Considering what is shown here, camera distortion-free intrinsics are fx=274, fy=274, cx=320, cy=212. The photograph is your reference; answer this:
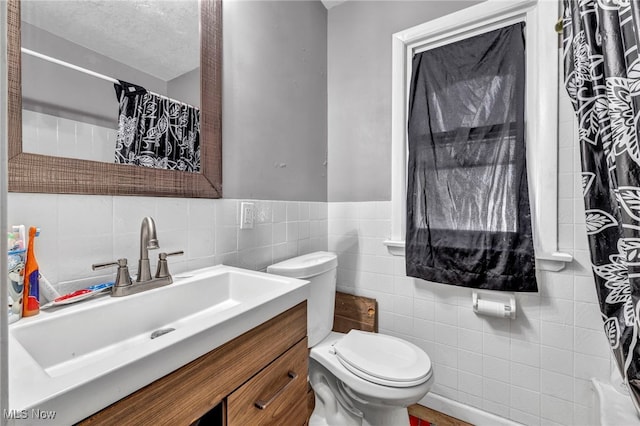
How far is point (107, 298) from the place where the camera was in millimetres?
751

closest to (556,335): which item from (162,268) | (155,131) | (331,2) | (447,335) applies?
(447,335)

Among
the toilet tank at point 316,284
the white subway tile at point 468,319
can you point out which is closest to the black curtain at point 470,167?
the white subway tile at point 468,319

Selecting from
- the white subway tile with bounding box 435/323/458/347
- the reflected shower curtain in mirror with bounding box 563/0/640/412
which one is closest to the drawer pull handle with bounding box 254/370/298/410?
the reflected shower curtain in mirror with bounding box 563/0/640/412

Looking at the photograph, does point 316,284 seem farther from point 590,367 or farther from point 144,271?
point 590,367

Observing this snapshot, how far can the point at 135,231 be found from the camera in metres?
0.90

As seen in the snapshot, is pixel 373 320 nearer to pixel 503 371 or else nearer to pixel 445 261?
pixel 445 261

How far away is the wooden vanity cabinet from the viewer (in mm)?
466

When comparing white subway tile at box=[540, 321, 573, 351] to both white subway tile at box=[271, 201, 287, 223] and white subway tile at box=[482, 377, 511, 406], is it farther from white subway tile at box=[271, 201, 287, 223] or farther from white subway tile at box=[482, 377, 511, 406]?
white subway tile at box=[271, 201, 287, 223]

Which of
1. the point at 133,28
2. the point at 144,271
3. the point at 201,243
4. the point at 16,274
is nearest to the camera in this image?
the point at 16,274

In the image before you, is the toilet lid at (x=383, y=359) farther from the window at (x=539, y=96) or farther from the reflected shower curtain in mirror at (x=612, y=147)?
Result: the window at (x=539, y=96)

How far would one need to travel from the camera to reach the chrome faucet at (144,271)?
2.54ft

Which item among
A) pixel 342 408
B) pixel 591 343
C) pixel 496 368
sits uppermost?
pixel 591 343

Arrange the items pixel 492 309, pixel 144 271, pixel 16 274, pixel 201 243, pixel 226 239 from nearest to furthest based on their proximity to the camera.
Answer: pixel 16 274 < pixel 144 271 < pixel 201 243 < pixel 226 239 < pixel 492 309

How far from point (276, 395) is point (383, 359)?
64cm
